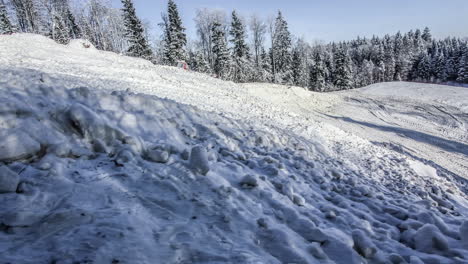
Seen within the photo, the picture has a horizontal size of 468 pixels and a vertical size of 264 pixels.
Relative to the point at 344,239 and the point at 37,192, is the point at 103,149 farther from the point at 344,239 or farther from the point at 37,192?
the point at 344,239

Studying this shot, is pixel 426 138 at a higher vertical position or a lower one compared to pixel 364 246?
A: lower

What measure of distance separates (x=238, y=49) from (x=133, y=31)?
608 inches

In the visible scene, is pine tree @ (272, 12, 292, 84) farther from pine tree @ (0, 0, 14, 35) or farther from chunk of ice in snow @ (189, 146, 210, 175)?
chunk of ice in snow @ (189, 146, 210, 175)

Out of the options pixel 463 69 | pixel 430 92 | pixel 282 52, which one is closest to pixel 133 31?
pixel 282 52

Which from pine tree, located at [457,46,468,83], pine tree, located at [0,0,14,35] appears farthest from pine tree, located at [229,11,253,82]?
pine tree, located at [457,46,468,83]

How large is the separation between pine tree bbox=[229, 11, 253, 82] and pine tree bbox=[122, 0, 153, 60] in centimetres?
1344

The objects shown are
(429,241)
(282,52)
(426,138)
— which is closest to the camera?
(429,241)

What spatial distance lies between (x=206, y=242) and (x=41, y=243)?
42.8 inches

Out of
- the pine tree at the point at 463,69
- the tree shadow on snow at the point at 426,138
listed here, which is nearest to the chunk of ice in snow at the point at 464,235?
the tree shadow on snow at the point at 426,138

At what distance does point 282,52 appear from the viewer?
4666cm

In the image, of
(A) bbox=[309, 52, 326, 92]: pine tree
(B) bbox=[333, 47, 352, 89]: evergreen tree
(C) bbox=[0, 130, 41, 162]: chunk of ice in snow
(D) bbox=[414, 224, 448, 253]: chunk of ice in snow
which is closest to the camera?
(C) bbox=[0, 130, 41, 162]: chunk of ice in snow

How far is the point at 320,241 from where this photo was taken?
248 cm

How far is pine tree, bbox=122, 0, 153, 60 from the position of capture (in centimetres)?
3391

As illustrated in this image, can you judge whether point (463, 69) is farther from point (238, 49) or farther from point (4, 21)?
point (4, 21)
